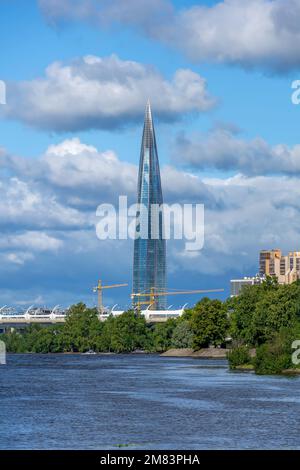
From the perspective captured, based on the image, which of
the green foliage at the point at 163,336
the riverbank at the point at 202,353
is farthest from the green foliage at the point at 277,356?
the green foliage at the point at 163,336

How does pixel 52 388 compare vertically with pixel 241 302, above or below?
below

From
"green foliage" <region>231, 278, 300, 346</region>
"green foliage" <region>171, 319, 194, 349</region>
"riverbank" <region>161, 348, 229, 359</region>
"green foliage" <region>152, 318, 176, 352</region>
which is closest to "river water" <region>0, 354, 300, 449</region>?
"green foliage" <region>231, 278, 300, 346</region>

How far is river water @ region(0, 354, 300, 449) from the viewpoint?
44.6 metres

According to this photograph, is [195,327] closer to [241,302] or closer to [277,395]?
[241,302]

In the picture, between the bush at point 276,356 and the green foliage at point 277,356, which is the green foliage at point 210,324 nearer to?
the green foliage at point 277,356

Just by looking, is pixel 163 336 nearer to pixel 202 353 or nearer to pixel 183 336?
pixel 183 336

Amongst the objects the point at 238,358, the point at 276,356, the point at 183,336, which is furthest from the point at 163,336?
the point at 276,356

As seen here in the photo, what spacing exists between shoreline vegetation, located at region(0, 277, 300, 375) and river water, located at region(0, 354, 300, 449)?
4.56m

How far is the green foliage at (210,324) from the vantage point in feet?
500

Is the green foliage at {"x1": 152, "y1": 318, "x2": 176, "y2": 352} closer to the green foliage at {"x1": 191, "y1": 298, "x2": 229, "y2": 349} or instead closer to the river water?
the green foliage at {"x1": 191, "y1": 298, "x2": 229, "y2": 349}

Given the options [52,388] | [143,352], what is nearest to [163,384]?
[52,388]

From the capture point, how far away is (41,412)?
58219mm

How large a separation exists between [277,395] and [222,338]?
8644 cm
